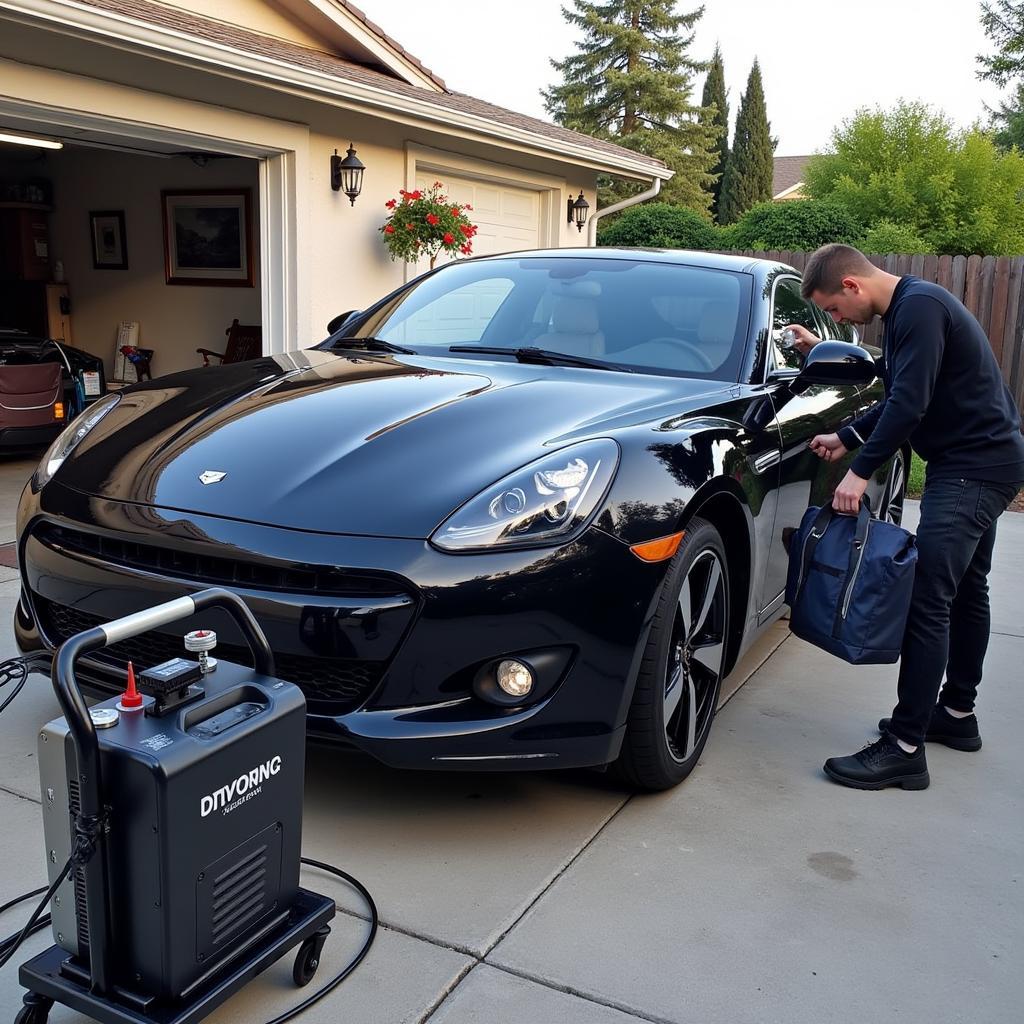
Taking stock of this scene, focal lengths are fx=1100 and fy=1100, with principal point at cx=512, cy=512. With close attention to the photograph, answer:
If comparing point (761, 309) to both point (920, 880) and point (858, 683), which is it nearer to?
point (858, 683)

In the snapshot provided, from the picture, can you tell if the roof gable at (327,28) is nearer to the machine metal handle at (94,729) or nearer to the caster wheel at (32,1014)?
the machine metal handle at (94,729)

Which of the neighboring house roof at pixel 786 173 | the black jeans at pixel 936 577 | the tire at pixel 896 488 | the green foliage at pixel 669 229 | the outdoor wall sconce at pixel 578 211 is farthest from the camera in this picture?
the neighboring house roof at pixel 786 173

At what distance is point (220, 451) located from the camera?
2838mm

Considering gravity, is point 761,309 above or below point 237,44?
below

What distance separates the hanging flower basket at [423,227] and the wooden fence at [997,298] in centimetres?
367

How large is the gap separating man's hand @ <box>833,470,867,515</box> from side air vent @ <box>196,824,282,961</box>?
1.95 m

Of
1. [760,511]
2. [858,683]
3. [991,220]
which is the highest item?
[991,220]

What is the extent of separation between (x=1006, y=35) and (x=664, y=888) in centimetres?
4042

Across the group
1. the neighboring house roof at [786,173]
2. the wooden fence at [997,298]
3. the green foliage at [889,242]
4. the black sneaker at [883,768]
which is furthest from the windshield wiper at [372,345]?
the neighboring house roof at [786,173]

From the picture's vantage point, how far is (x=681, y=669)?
295cm

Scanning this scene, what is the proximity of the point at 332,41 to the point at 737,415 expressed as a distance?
27.3ft

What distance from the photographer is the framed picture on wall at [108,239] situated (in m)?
11.1

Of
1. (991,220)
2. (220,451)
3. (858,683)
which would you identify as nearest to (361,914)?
(220,451)

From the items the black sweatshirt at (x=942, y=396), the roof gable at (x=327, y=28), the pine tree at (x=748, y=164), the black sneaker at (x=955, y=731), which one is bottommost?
the black sneaker at (x=955, y=731)
